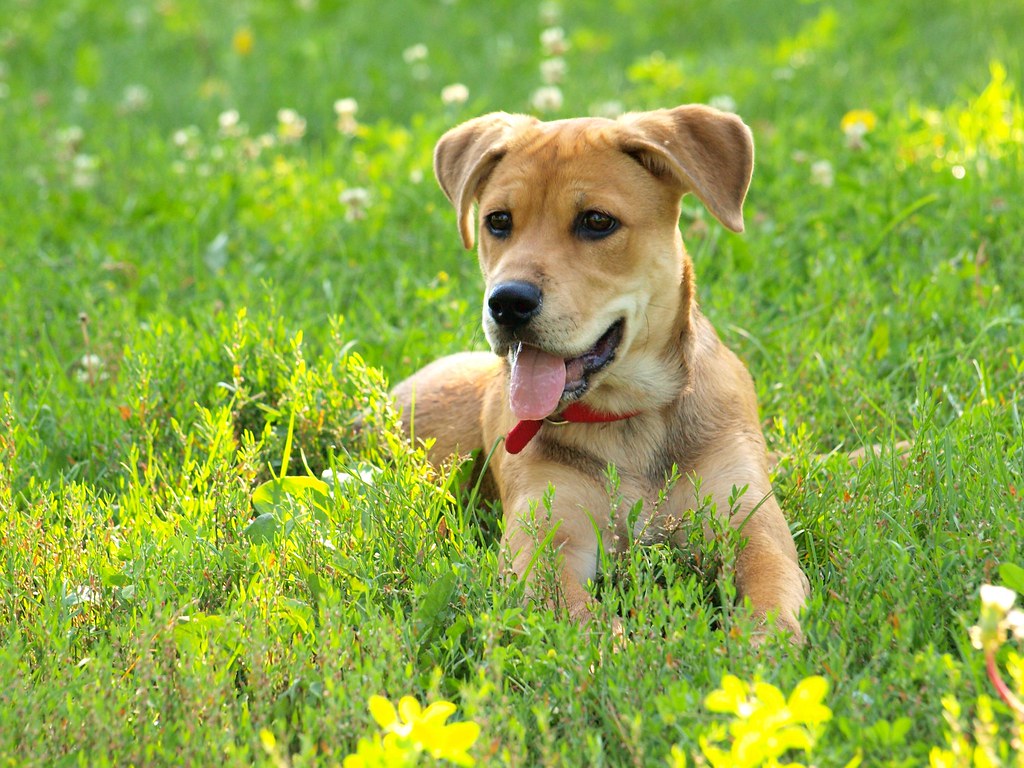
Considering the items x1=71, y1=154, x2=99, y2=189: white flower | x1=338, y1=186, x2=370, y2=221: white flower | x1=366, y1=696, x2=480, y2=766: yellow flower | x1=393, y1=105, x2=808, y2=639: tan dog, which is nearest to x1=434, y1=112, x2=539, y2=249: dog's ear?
x1=393, y1=105, x2=808, y2=639: tan dog

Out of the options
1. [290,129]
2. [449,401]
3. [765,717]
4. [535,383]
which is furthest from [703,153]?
[290,129]

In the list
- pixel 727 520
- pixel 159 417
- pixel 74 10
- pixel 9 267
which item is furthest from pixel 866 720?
pixel 74 10

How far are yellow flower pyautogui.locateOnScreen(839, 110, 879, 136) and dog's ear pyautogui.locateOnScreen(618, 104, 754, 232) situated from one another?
274cm

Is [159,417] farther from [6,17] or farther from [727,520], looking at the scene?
[6,17]

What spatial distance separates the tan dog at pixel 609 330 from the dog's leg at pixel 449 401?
A: 392 mm

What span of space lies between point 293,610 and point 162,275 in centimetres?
345

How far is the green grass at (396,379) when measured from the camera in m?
2.89

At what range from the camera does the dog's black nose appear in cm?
378

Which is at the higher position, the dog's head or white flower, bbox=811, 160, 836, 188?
the dog's head

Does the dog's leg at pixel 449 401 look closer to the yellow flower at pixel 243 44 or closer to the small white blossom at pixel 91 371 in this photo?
the small white blossom at pixel 91 371

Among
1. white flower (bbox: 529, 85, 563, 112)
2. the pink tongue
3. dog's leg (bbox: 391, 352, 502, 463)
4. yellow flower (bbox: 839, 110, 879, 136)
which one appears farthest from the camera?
white flower (bbox: 529, 85, 563, 112)

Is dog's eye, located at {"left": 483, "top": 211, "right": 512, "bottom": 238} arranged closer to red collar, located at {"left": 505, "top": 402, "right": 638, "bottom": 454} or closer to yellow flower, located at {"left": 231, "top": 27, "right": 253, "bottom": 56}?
red collar, located at {"left": 505, "top": 402, "right": 638, "bottom": 454}

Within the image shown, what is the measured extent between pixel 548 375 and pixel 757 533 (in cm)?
80

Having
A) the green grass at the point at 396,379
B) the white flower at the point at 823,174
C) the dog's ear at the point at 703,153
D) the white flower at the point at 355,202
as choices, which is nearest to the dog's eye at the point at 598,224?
the dog's ear at the point at 703,153
